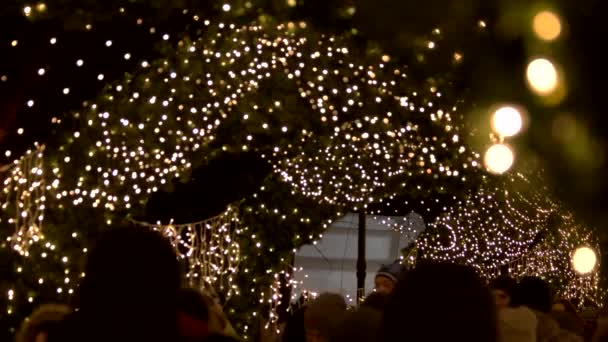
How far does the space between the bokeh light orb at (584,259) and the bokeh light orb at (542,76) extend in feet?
43.0

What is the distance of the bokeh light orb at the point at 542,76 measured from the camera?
3.02 metres

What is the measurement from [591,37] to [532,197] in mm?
13042

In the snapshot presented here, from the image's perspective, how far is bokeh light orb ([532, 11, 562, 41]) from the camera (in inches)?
118

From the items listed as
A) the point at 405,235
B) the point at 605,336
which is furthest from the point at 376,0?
the point at 405,235

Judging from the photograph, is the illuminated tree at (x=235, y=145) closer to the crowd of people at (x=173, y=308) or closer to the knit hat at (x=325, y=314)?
the knit hat at (x=325, y=314)

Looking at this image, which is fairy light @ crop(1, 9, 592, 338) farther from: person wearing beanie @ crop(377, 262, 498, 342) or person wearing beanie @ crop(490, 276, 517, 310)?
person wearing beanie @ crop(377, 262, 498, 342)

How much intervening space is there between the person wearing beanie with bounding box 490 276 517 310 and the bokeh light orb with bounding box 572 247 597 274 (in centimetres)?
928

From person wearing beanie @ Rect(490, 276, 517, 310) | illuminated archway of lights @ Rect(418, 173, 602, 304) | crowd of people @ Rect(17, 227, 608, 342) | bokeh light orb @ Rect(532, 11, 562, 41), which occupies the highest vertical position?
illuminated archway of lights @ Rect(418, 173, 602, 304)

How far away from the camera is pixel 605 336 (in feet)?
13.7

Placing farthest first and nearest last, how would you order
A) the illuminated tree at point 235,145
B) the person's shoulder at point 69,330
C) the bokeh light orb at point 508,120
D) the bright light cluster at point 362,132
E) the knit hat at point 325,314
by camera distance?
the bright light cluster at point 362,132 → the illuminated tree at point 235,145 → the knit hat at point 325,314 → the person's shoulder at point 69,330 → the bokeh light orb at point 508,120

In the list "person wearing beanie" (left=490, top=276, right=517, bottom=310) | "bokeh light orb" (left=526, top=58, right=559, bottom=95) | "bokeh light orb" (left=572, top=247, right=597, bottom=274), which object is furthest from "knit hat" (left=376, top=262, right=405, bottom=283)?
"bokeh light orb" (left=572, top=247, right=597, bottom=274)

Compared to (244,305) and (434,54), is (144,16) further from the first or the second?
(244,305)

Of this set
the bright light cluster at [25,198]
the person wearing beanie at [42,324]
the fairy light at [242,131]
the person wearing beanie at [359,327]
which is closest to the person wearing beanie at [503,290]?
the person wearing beanie at [359,327]

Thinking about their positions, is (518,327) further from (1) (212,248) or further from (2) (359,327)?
(1) (212,248)
